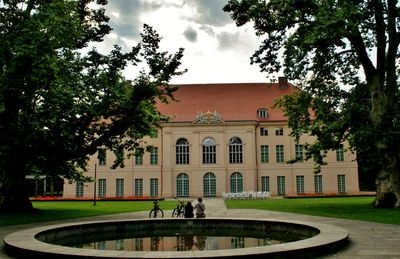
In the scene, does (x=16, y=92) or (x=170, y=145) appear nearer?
(x=16, y=92)

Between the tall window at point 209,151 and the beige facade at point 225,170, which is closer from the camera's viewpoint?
the beige facade at point 225,170

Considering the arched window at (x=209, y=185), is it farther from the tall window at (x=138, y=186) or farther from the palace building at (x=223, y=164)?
the tall window at (x=138, y=186)

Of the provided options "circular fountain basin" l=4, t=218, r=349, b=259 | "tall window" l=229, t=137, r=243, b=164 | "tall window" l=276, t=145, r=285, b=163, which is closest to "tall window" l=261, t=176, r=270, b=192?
"tall window" l=276, t=145, r=285, b=163

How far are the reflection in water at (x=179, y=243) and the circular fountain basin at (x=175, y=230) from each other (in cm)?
69

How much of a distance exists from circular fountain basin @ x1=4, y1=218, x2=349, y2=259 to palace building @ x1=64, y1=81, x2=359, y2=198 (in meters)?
33.7

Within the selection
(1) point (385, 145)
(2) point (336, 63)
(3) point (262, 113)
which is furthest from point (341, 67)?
(3) point (262, 113)

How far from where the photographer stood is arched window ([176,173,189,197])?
50.5 meters

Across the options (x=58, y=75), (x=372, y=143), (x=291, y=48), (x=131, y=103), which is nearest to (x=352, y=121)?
(x=372, y=143)

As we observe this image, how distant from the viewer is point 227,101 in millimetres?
53188

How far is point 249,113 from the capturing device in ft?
170

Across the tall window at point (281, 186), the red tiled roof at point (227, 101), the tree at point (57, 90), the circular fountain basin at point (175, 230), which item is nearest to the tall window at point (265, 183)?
the tall window at point (281, 186)

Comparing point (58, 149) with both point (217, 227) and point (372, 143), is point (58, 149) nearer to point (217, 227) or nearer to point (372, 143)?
point (217, 227)

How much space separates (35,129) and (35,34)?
4736 millimetres

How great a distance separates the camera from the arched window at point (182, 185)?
1989 inches
